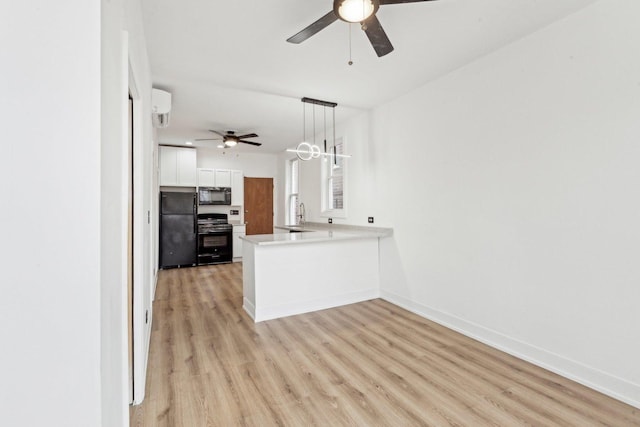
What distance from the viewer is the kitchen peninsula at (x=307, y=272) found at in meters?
3.43

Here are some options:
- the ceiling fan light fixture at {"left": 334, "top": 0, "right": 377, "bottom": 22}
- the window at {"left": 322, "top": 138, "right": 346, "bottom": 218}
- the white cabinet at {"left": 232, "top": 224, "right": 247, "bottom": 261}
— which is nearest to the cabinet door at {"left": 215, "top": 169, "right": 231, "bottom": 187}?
the white cabinet at {"left": 232, "top": 224, "right": 247, "bottom": 261}

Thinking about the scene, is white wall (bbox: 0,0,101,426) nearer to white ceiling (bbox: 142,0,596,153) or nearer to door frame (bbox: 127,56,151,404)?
door frame (bbox: 127,56,151,404)

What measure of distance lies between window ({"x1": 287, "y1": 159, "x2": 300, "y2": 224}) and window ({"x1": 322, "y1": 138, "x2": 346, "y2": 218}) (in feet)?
5.71

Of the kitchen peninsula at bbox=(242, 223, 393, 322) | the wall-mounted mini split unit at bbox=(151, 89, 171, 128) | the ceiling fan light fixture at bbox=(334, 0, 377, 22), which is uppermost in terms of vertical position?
the wall-mounted mini split unit at bbox=(151, 89, 171, 128)

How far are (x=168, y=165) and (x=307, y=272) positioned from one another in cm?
445

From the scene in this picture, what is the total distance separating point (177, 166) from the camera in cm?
649

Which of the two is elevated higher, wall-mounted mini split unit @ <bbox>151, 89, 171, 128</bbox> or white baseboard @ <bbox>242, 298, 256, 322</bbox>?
wall-mounted mini split unit @ <bbox>151, 89, 171, 128</bbox>

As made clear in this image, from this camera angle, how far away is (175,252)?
6.14 m

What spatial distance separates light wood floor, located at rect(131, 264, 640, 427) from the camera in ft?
6.02

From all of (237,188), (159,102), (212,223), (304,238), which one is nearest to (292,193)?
(237,188)

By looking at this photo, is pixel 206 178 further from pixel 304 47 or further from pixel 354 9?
pixel 354 9

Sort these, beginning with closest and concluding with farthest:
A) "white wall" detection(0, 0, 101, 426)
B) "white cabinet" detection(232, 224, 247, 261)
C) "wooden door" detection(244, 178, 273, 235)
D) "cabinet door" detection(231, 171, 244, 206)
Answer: "white wall" detection(0, 0, 101, 426)
"white cabinet" detection(232, 224, 247, 261)
"cabinet door" detection(231, 171, 244, 206)
"wooden door" detection(244, 178, 273, 235)

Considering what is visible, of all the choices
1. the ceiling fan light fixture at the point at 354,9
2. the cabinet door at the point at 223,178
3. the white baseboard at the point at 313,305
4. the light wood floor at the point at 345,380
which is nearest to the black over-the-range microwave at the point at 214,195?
the cabinet door at the point at 223,178

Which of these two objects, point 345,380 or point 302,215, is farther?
point 302,215
